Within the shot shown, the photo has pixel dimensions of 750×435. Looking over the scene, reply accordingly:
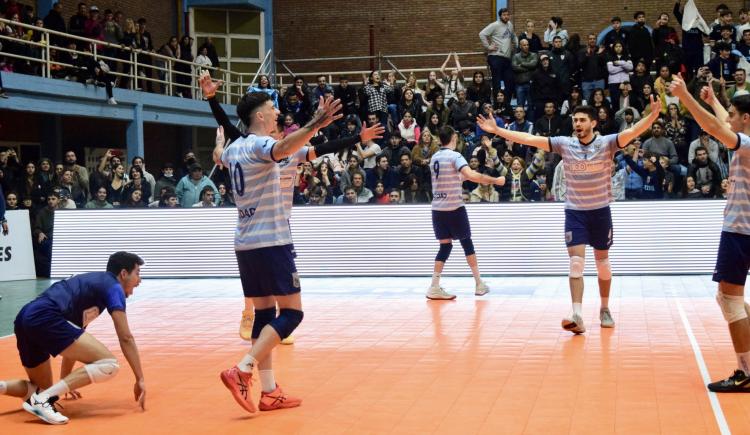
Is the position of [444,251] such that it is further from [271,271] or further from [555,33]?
[555,33]

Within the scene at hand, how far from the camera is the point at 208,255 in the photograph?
1686cm

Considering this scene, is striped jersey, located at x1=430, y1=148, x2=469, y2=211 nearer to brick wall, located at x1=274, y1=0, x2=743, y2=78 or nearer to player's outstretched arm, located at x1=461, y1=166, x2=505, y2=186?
player's outstretched arm, located at x1=461, y1=166, x2=505, y2=186

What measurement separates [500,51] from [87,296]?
1748 cm

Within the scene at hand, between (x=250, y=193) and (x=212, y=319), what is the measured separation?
527cm

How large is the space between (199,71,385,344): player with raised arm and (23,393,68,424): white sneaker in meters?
1.42

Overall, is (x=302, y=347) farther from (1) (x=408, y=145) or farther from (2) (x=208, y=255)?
(1) (x=408, y=145)

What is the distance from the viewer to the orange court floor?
20.8ft

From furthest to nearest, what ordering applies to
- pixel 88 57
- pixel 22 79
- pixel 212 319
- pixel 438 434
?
pixel 88 57
pixel 22 79
pixel 212 319
pixel 438 434

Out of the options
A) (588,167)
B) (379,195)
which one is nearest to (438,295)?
(588,167)

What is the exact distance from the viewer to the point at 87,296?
266 inches

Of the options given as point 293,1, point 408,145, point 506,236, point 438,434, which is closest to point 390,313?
point 506,236

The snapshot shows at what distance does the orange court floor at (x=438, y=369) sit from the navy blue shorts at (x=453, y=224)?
899 mm

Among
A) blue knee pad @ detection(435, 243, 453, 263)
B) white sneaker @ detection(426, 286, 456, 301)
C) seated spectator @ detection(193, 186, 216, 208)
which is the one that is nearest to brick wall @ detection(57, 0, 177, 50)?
seated spectator @ detection(193, 186, 216, 208)

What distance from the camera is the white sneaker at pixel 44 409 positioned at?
6.44 m
